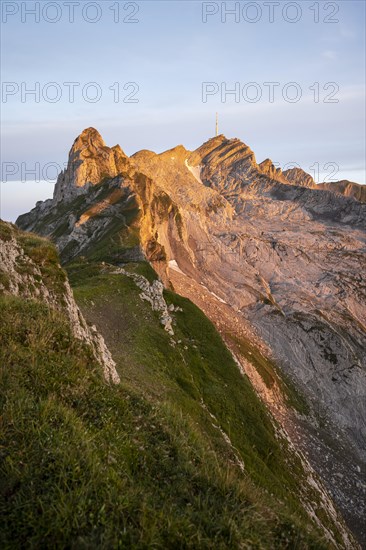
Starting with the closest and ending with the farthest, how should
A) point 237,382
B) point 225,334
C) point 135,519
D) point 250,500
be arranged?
point 135,519 → point 250,500 → point 237,382 → point 225,334

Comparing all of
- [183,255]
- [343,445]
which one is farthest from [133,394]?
[183,255]

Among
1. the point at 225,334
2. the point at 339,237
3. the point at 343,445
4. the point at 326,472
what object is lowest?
the point at 343,445

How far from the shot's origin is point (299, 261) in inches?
4766

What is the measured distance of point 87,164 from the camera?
10694 cm

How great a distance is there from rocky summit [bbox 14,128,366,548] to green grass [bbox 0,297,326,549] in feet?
50.3

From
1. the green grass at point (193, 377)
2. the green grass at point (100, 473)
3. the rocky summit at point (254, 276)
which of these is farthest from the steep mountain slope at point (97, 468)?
the rocky summit at point (254, 276)

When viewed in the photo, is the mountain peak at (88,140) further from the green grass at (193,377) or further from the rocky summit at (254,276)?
the green grass at (193,377)

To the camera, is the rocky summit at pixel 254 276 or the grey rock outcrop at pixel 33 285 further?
the rocky summit at pixel 254 276

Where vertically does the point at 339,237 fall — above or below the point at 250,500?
above

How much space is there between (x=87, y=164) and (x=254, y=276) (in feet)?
187

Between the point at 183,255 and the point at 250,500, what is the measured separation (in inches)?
3577

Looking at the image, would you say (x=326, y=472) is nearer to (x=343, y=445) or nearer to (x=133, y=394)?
(x=343, y=445)

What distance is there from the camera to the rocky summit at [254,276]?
149 feet

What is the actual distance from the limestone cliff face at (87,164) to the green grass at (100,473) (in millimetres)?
99298
